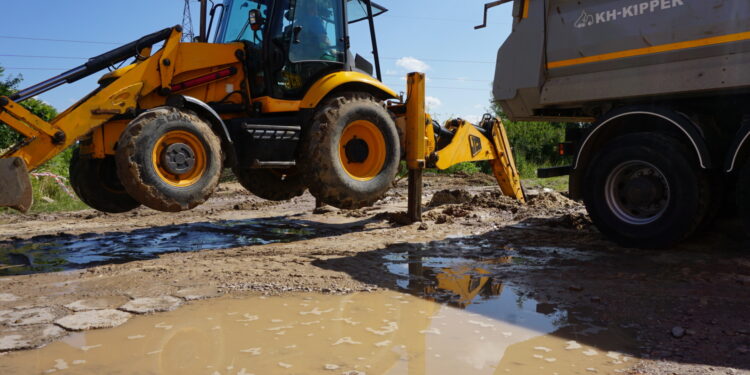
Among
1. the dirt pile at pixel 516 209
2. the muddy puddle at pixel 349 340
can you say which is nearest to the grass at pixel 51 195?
the dirt pile at pixel 516 209

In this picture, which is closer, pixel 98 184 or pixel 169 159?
pixel 169 159

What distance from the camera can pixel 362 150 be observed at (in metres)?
6.93

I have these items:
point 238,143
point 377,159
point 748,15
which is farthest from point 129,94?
point 748,15

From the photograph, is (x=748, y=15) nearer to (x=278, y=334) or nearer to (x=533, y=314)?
(x=533, y=314)

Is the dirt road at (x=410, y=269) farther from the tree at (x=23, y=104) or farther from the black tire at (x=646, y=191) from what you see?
the tree at (x=23, y=104)

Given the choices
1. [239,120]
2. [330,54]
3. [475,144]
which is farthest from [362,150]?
[475,144]

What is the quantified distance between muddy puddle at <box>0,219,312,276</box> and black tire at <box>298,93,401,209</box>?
31.5 inches

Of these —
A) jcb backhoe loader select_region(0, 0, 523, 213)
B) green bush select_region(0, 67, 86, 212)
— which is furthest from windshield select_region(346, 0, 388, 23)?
green bush select_region(0, 67, 86, 212)

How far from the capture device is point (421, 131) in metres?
7.44

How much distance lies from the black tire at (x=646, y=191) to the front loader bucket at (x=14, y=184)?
529 centimetres

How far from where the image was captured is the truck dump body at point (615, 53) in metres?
4.65

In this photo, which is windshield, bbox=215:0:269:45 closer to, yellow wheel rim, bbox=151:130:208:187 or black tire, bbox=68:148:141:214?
yellow wheel rim, bbox=151:130:208:187

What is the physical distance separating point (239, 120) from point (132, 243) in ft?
6.13

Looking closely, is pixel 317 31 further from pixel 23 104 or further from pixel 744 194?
pixel 23 104
